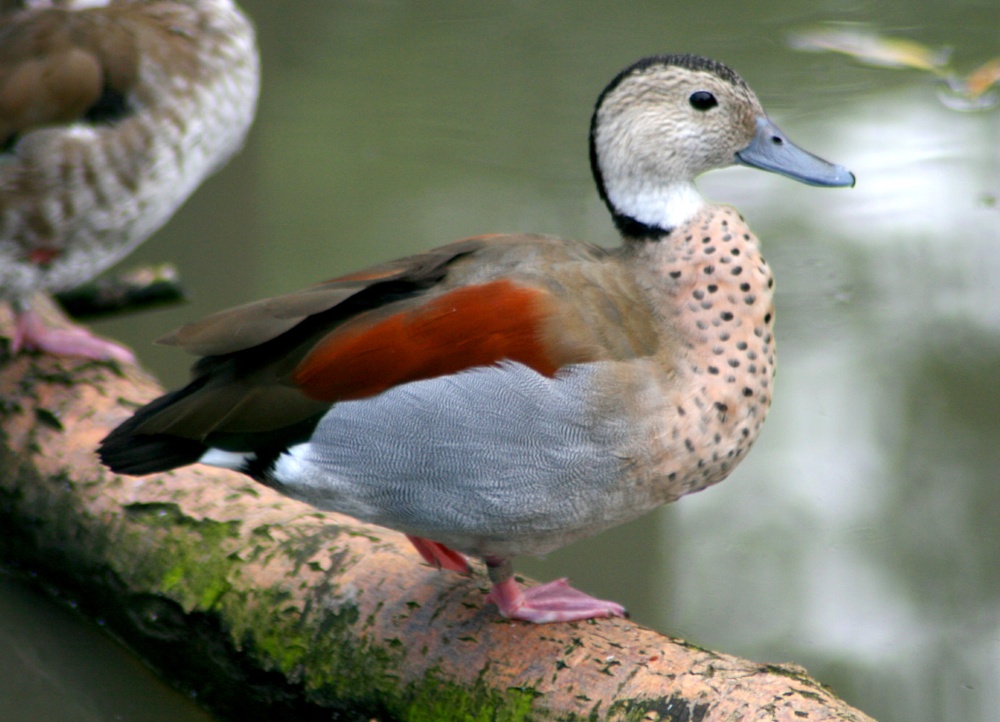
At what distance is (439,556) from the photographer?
2252 mm

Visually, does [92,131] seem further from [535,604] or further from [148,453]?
[535,604]

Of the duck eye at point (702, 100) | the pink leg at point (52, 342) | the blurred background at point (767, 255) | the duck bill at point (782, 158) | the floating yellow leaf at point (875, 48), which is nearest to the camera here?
the duck eye at point (702, 100)

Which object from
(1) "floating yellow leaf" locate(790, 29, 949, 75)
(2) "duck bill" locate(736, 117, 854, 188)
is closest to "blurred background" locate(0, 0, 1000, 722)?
(1) "floating yellow leaf" locate(790, 29, 949, 75)

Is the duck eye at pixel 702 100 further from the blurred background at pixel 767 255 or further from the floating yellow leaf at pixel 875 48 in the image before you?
the floating yellow leaf at pixel 875 48

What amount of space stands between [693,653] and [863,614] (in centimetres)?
105

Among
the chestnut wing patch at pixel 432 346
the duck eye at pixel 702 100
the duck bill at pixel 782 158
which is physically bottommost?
the chestnut wing patch at pixel 432 346

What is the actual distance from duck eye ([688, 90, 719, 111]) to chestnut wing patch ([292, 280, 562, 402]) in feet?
1.72

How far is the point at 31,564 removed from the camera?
2650mm

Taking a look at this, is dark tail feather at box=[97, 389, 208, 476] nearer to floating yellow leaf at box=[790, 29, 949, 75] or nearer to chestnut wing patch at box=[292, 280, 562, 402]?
chestnut wing patch at box=[292, 280, 562, 402]

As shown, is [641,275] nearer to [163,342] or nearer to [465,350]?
[465,350]

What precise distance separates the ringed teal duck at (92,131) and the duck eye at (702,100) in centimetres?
145

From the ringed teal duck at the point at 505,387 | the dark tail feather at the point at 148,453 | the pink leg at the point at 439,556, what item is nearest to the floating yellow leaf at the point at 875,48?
the ringed teal duck at the point at 505,387

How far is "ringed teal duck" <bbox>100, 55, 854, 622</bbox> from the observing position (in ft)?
6.30

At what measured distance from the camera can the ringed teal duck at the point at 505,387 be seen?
1920 mm
